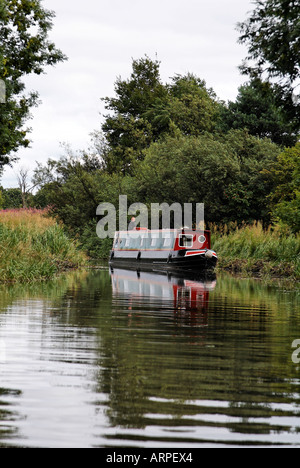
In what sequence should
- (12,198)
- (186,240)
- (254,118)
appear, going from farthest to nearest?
1. (12,198)
2. (254,118)
3. (186,240)

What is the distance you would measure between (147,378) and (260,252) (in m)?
27.2

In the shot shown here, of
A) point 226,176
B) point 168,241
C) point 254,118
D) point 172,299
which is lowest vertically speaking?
point 172,299

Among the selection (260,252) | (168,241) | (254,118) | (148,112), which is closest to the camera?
(260,252)

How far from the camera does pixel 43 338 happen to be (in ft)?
30.0

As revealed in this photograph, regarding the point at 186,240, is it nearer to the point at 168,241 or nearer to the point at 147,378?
the point at 168,241

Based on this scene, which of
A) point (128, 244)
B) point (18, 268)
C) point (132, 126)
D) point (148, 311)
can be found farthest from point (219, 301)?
point (132, 126)

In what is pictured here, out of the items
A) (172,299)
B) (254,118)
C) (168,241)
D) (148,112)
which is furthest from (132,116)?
(172,299)

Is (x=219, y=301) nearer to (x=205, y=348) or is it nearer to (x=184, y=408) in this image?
(x=205, y=348)

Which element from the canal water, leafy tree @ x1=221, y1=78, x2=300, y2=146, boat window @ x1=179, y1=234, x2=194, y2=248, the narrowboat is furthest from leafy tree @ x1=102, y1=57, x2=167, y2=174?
the canal water

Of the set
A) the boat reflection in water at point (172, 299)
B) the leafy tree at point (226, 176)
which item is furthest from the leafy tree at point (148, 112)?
the boat reflection in water at point (172, 299)

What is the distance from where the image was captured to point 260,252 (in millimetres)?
33406

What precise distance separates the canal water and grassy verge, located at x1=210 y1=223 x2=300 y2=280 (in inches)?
660

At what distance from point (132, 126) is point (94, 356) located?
5659 centimetres

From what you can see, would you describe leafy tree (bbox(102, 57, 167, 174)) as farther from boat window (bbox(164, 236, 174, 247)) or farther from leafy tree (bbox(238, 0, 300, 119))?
leafy tree (bbox(238, 0, 300, 119))
